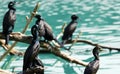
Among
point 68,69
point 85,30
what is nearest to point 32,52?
point 68,69


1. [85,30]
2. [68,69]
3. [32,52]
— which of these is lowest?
[85,30]

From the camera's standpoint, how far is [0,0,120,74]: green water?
18891 mm

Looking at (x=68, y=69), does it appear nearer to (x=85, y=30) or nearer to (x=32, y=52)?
(x=32, y=52)

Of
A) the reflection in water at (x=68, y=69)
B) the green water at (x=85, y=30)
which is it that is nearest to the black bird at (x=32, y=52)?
the green water at (x=85, y=30)


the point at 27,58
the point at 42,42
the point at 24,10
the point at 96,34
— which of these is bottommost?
the point at 24,10

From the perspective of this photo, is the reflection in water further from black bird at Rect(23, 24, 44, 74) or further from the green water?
black bird at Rect(23, 24, 44, 74)

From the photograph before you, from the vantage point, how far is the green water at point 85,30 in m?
18.9

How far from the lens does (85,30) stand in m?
29.3

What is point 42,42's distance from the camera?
17.4m

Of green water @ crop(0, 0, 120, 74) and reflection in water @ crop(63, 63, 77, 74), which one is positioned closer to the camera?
reflection in water @ crop(63, 63, 77, 74)

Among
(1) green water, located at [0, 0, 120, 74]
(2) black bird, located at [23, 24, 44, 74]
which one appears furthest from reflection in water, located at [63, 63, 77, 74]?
(2) black bird, located at [23, 24, 44, 74]

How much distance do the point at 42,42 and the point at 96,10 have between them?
82.2 feet

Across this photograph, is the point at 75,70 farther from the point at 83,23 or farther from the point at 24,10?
the point at 24,10

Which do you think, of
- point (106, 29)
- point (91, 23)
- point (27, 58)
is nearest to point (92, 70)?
point (27, 58)
